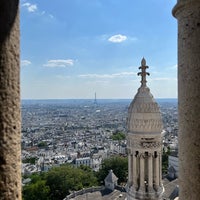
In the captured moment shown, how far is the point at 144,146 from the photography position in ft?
37.1

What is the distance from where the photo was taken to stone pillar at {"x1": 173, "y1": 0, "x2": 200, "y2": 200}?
336 centimetres

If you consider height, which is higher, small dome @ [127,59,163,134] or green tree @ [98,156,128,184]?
small dome @ [127,59,163,134]

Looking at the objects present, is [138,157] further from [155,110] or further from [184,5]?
[184,5]

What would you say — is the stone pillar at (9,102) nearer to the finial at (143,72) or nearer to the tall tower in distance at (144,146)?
the tall tower in distance at (144,146)

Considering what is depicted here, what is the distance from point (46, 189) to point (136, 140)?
2503 cm

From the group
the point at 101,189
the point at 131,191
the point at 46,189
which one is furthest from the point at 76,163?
the point at 131,191

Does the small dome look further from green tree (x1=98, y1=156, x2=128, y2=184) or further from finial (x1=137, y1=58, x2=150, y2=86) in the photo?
green tree (x1=98, y1=156, x2=128, y2=184)

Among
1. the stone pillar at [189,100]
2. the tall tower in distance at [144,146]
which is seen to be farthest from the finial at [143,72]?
the stone pillar at [189,100]

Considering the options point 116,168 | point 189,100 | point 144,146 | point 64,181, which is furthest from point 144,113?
point 116,168

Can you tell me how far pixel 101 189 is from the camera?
92.6 ft

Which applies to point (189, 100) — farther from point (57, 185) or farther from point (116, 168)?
point (116, 168)

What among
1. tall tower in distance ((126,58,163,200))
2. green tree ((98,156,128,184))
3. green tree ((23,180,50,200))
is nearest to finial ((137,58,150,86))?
tall tower in distance ((126,58,163,200))

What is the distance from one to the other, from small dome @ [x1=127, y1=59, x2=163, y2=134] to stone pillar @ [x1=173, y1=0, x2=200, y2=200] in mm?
7488

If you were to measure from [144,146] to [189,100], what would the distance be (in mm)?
8076
